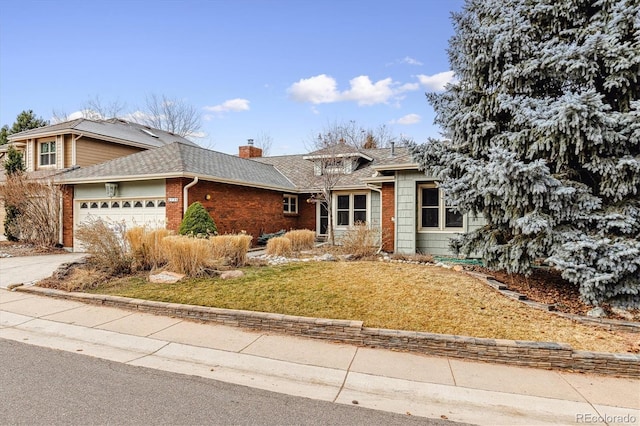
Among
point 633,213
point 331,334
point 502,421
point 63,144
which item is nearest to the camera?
point 502,421

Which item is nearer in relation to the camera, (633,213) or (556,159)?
(633,213)

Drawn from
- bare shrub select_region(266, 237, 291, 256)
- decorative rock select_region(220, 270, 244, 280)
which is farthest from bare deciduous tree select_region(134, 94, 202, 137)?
decorative rock select_region(220, 270, 244, 280)

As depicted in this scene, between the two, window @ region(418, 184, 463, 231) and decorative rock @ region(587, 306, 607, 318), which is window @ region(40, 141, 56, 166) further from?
decorative rock @ region(587, 306, 607, 318)

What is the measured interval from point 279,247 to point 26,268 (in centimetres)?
691

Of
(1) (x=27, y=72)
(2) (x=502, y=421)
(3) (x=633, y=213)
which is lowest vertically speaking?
(2) (x=502, y=421)

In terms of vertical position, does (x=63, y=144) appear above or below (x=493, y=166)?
above

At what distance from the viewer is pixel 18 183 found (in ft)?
45.8

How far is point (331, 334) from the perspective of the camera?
5125 millimetres

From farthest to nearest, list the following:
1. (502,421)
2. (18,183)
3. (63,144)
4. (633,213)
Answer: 1. (63,144)
2. (18,183)
3. (633,213)
4. (502,421)

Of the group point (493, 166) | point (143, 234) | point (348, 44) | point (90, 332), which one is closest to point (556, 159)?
point (493, 166)

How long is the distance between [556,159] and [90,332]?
25.9ft

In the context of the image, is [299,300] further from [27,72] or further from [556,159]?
[27,72]

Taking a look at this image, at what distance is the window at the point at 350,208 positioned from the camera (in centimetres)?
1584

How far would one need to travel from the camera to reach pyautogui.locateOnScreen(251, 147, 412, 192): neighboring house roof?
1305cm
